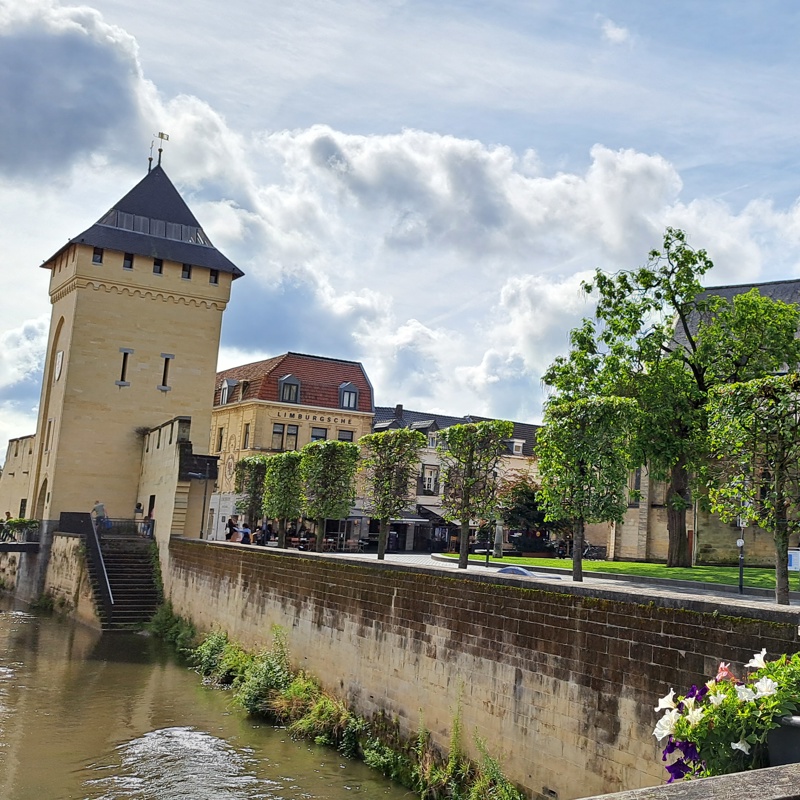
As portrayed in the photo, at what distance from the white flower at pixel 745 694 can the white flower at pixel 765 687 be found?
31mm

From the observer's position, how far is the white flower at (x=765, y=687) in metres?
5.18

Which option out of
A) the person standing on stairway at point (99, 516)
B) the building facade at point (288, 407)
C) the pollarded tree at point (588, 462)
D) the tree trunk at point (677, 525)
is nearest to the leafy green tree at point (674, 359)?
the tree trunk at point (677, 525)

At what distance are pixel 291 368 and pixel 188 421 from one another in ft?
86.9

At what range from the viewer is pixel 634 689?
909cm

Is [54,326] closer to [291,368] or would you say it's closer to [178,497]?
[178,497]

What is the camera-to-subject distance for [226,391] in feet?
196

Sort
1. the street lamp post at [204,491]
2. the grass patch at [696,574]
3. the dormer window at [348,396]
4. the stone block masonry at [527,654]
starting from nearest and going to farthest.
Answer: the stone block masonry at [527,654] → the grass patch at [696,574] → the street lamp post at [204,491] → the dormer window at [348,396]

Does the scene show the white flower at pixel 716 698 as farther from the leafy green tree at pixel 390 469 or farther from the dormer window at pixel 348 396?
the dormer window at pixel 348 396

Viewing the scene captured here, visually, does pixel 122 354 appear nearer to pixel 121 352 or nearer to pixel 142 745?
pixel 121 352

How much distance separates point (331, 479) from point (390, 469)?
220 centimetres

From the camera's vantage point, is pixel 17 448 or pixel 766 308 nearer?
pixel 766 308

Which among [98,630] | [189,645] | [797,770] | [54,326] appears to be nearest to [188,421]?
[98,630]

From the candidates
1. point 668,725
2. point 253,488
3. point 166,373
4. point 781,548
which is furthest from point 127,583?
point 668,725

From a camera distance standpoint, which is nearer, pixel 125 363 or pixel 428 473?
pixel 125 363
